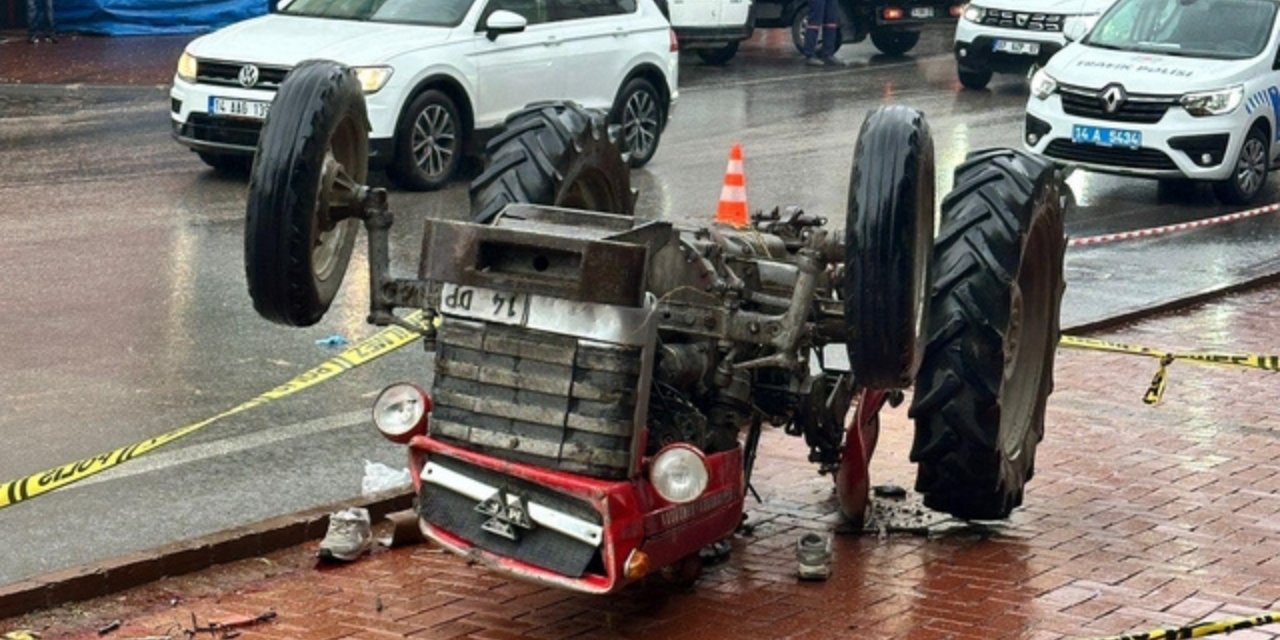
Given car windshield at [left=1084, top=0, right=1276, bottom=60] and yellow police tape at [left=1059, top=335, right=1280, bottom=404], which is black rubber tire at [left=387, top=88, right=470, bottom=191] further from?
yellow police tape at [left=1059, top=335, right=1280, bottom=404]

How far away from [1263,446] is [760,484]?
236cm

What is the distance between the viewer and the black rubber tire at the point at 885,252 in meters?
7.33

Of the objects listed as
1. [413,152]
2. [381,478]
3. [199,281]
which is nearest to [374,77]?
[413,152]

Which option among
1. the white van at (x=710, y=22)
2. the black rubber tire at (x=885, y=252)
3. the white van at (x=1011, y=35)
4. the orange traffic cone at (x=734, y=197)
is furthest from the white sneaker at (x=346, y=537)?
the white van at (x=710, y=22)

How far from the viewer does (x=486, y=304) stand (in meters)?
7.30

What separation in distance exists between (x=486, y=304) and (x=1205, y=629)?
236cm

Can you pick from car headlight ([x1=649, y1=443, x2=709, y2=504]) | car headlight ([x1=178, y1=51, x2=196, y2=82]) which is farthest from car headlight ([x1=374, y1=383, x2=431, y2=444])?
car headlight ([x1=178, y1=51, x2=196, y2=82])

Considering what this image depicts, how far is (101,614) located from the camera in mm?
7660

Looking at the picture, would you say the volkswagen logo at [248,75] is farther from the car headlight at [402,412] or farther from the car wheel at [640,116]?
the car headlight at [402,412]

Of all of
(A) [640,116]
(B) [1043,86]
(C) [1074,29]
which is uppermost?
(B) [1043,86]

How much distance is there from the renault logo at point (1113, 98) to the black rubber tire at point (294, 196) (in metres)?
11.4

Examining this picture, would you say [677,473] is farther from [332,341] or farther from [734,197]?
[734,197]

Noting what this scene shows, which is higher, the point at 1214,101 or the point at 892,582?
the point at 892,582

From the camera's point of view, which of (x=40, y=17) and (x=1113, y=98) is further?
(x=40, y=17)
